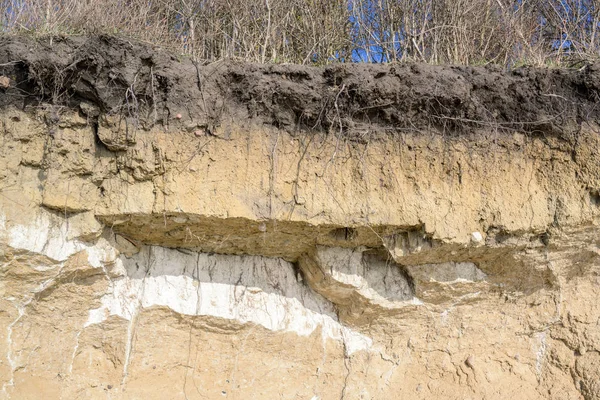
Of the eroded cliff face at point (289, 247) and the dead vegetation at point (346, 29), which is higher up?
the dead vegetation at point (346, 29)

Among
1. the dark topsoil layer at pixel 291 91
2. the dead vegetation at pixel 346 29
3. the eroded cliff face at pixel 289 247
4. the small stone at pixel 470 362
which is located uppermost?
the dead vegetation at pixel 346 29

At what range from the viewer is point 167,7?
4.73m

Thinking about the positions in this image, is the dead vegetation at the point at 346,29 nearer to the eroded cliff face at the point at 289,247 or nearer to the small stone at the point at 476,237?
the eroded cliff face at the point at 289,247

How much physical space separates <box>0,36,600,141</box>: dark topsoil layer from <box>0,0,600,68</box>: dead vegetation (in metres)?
0.50

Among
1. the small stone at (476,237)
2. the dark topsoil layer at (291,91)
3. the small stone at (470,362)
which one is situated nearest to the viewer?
the dark topsoil layer at (291,91)

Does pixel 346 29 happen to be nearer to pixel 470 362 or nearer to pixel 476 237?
pixel 476 237

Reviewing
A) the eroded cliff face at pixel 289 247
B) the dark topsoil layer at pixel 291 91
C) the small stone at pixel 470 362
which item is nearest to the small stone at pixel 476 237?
the eroded cliff face at pixel 289 247

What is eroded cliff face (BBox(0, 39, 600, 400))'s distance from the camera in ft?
11.8

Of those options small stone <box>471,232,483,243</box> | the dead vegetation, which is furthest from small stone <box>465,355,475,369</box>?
the dead vegetation

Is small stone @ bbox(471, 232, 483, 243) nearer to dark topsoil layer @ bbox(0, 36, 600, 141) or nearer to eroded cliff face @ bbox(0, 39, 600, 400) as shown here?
eroded cliff face @ bbox(0, 39, 600, 400)

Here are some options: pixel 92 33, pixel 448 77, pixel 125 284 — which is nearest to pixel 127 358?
pixel 125 284

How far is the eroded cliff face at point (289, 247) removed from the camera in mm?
3594

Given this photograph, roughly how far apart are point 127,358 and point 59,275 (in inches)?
29.2

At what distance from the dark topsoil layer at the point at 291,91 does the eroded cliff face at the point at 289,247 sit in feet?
0.07
